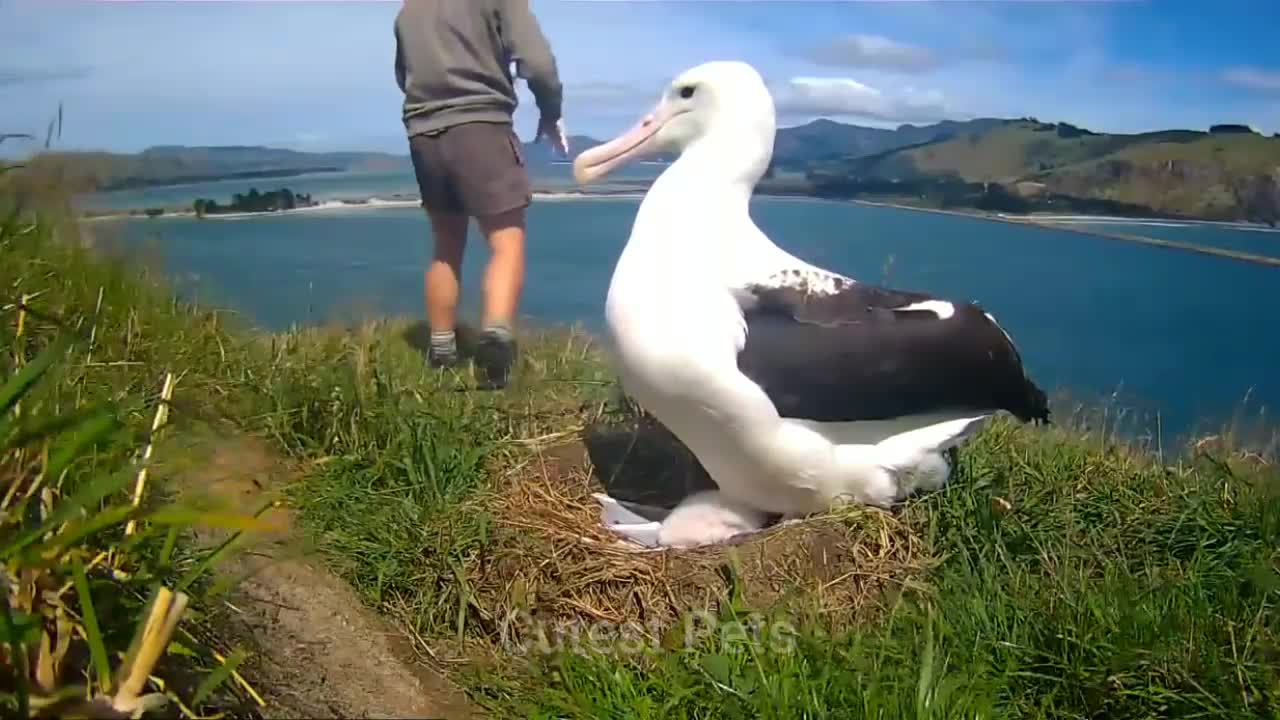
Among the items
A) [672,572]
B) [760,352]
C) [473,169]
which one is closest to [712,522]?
[672,572]

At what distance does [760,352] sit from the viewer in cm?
285

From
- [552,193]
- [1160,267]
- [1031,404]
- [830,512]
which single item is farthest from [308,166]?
[1160,267]

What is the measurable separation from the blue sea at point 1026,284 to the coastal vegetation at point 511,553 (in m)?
0.18

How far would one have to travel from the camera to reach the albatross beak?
10.2 ft

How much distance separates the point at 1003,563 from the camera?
2.97 meters

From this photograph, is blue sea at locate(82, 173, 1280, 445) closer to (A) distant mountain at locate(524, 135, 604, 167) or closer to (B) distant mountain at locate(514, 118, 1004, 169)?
(B) distant mountain at locate(514, 118, 1004, 169)

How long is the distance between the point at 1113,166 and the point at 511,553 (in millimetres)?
2780

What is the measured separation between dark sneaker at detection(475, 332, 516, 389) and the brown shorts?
1.38 feet

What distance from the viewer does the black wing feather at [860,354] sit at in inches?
112

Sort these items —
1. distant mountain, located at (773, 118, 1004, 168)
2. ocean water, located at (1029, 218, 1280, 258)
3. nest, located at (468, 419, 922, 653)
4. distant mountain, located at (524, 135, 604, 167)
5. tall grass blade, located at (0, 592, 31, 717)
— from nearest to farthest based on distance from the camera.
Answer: tall grass blade, located at (0, 592, 31, 717)
nest, located at (468, 419, 922, 653)
distant mountain, located at (524, 135, 604, 167)
distant mountain, located at (773, 118, 1004, 168)
ocean water, located at (1029, 218, 1280, 258)

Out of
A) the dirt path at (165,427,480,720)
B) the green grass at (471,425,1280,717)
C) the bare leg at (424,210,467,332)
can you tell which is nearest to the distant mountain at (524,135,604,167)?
the bare leg at (424,210,467,332)

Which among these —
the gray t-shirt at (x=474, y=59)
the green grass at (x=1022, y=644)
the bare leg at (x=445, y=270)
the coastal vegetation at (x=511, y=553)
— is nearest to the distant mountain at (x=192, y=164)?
the coastal vegetation at (x=511, y=553)

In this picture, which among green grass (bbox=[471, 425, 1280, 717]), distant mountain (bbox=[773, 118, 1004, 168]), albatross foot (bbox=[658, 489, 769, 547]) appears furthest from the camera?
distant mountain (bbox=[773, 118, 1004, 168])

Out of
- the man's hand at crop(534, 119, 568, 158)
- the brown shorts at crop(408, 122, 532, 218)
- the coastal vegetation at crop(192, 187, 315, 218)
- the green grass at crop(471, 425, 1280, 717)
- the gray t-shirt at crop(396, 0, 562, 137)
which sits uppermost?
the gray t-shirt at crop(396, 0, 562, 137)
